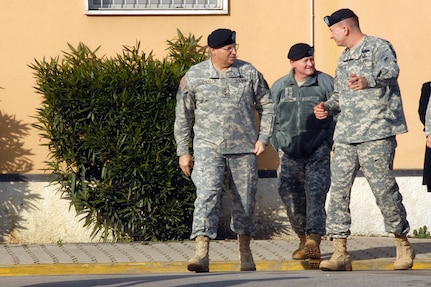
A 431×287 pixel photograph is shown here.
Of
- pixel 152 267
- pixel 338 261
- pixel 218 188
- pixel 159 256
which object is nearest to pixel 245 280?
pixel 218 188

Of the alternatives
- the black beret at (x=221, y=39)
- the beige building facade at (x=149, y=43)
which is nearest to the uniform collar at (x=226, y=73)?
the black beret at (x=221, y=39)

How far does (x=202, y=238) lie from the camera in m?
10.3

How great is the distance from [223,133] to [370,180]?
133 cm

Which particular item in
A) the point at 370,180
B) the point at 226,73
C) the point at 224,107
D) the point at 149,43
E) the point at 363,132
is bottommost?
the point at 370,180

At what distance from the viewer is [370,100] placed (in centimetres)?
1030

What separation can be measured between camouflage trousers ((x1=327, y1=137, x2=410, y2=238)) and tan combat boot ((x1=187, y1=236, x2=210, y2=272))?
A: 1.10m

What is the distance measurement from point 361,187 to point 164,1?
118 inches

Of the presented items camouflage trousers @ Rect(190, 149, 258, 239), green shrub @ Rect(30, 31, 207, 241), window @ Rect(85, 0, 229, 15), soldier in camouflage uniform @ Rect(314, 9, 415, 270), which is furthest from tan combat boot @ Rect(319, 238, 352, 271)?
window @ Rect(85, 0, 229, 15)

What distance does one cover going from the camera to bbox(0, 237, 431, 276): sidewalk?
1107 cm

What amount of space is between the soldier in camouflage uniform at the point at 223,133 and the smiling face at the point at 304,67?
0.96m

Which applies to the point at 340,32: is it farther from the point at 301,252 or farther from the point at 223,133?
the point at 301,252

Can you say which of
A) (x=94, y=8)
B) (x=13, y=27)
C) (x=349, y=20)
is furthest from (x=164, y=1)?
(x=349, y=20)

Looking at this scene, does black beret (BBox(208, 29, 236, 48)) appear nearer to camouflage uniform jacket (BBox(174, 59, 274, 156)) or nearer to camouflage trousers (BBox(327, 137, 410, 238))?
camouflage uniform jacket (BBox(174, 59, 274, 156))

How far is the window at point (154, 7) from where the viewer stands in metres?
13.5
